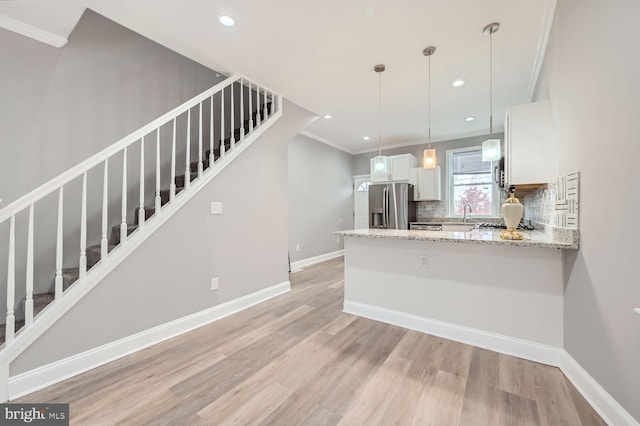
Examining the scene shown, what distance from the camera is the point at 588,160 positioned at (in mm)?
1521

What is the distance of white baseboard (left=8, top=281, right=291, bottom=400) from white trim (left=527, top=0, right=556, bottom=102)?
393cm

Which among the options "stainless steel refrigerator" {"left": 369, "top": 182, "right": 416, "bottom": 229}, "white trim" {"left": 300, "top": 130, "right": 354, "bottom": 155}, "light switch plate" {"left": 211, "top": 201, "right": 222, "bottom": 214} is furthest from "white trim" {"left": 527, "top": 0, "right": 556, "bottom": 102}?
"white trim" {"left": 300, "top": 130, "right": 354, "bottom": 155}

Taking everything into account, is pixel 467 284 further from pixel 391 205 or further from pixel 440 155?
pixel 440 155

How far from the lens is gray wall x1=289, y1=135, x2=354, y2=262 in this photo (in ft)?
16.4

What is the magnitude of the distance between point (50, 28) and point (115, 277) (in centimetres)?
222

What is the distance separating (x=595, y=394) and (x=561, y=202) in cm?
127

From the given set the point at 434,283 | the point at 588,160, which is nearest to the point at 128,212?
the point at 434,283

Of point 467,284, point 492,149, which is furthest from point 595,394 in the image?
point 492,149

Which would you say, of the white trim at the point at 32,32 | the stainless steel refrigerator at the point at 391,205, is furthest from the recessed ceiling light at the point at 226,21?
the stainless steel refrigerator at the point at 391,205

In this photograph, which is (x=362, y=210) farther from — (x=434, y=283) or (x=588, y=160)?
(x=588, y=160)

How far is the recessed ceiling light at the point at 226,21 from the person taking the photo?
2078 millimetres

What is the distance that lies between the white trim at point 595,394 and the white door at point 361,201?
192 inches

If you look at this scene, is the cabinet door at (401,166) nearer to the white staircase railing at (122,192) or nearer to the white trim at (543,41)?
the white trim at (543,41)

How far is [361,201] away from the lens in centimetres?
Result: 664
